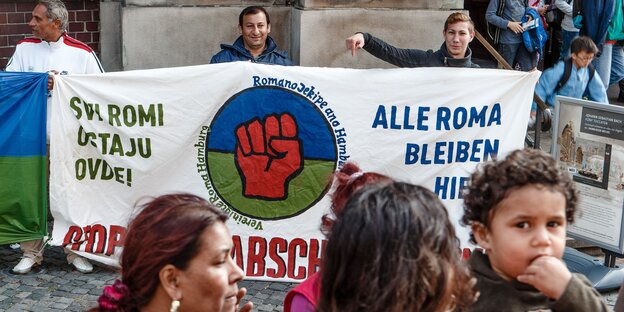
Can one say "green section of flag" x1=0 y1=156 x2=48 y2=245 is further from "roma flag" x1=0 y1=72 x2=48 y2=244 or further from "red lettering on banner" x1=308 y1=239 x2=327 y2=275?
"red lettering on banner" x1=308 y1=239 x2=327 y2=275

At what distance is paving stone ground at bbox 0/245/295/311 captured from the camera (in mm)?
5898

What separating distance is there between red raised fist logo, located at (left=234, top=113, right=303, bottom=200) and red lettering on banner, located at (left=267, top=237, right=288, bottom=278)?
0.28m

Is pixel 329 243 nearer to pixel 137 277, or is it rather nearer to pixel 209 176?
pixel 137 277

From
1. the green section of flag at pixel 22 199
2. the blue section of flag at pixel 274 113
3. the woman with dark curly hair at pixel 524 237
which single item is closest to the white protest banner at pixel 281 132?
the blue section of flag at pixel 274 113

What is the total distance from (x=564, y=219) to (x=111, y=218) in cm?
439

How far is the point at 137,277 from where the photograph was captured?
7.79 ft

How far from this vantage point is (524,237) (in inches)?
98.3

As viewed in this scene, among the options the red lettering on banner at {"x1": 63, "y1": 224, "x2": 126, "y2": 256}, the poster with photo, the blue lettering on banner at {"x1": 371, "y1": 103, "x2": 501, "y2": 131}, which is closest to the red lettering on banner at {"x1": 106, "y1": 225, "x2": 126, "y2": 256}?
the red lettering on banner at {"x1": 63, "y1": 224, "x2": 126, "y2": 256}

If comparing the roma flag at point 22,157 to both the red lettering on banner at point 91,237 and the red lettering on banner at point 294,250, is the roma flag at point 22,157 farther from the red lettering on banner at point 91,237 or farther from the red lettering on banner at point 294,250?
the red lettering on banner at point 294,250

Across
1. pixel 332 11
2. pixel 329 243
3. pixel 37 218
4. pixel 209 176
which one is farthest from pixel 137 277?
pixel 332 11

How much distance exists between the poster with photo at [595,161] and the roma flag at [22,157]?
340cm

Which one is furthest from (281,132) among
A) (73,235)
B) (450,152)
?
(73,235)

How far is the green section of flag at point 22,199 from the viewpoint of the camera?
6.45 m

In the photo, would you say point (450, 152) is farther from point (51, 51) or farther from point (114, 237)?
point (51, 51)
